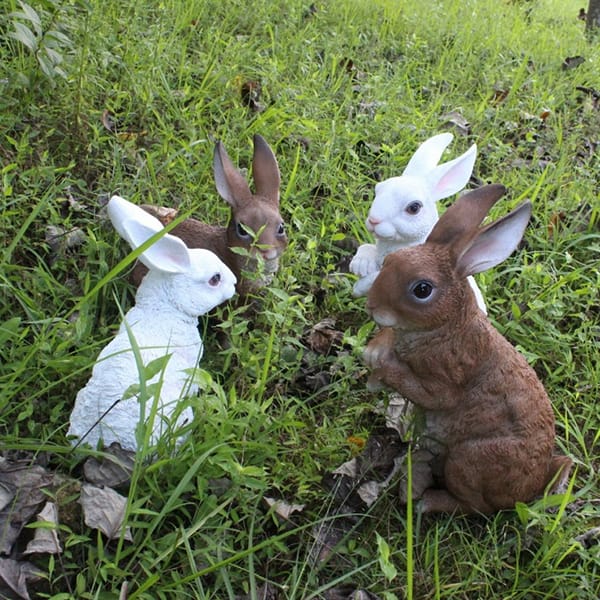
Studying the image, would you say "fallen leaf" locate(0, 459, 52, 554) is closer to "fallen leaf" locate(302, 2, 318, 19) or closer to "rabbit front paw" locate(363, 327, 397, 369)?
"rabbit front paw" locate(363, 327, 397, 369)

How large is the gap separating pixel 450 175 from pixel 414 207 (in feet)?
0.81

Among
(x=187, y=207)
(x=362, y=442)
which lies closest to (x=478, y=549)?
(x=362, y=442)

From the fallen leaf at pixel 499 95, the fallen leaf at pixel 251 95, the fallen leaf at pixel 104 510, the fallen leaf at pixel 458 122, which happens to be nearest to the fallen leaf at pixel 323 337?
the fallen leaf at pixel 104 510

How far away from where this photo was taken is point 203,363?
8.98 ft

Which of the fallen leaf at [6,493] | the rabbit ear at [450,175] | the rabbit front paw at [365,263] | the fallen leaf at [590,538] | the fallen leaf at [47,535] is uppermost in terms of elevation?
the rabbit ear at [450,175]

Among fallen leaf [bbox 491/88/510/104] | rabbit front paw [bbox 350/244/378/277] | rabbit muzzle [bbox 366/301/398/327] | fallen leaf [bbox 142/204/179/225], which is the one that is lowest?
fallen leaf [bbox 491/88/510/104]

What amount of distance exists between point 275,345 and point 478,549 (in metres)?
1.05

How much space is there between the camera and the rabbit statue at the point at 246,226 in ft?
9.22

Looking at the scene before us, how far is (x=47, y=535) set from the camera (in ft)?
6.57

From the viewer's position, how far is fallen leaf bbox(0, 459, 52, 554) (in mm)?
1981

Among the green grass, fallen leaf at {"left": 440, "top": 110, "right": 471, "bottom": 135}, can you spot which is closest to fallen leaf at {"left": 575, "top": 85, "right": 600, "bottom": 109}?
the green grass

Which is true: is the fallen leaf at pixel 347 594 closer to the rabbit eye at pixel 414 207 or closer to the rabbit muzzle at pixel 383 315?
the rabbit muzzle at pixel 383 315

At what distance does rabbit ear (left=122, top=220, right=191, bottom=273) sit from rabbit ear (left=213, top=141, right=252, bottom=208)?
1.70 ft

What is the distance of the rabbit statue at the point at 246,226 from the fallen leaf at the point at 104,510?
1023mm
